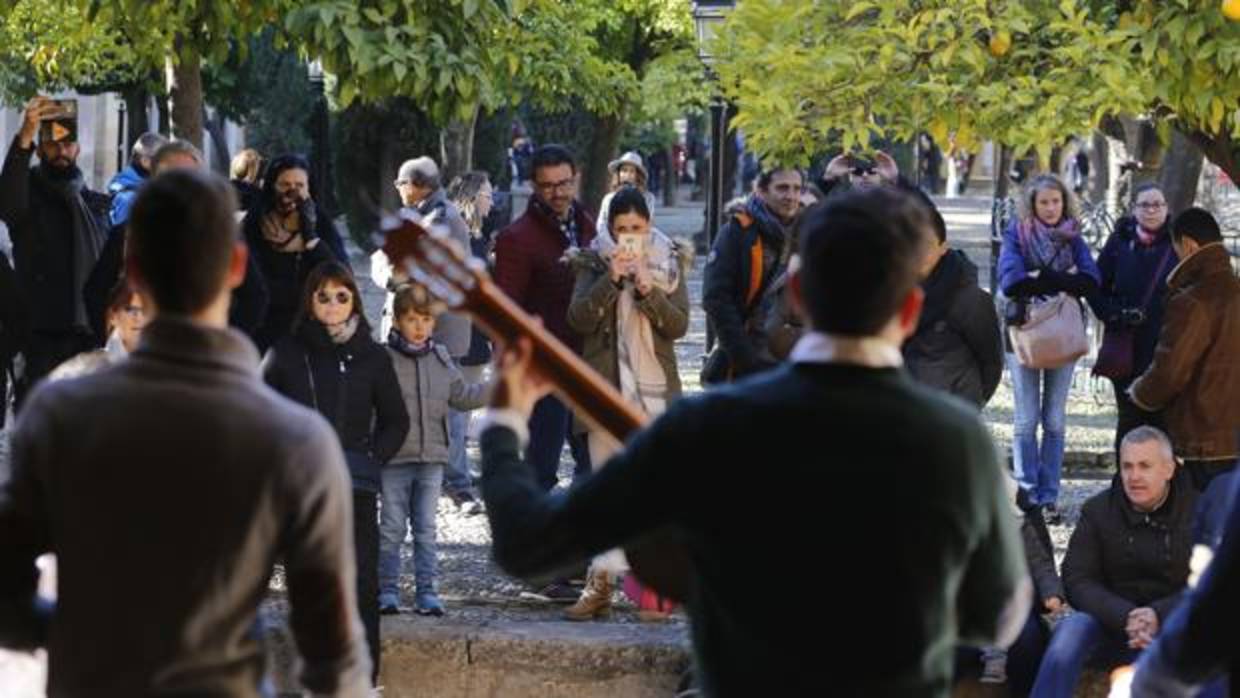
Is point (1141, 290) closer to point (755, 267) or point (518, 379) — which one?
A: point (755, 267)

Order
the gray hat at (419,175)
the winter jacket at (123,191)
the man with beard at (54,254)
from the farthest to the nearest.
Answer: the gray hat at (419,175) → the man with beard at (54,254) → the winter jacket at (123,191)

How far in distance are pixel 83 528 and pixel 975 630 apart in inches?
54.3

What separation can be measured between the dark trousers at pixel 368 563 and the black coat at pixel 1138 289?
450 centimetres

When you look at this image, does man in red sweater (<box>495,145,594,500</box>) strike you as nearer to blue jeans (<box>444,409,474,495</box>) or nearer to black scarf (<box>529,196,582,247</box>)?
black scarf (<box>529,196,582,247</box>)

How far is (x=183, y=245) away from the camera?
171 inches

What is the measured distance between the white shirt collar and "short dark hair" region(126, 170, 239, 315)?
3.03 ft

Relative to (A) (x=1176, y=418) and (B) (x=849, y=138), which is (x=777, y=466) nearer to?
(B) (x=849, y=138)

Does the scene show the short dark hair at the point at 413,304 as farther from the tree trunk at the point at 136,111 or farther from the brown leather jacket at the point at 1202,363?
the tree trunk at the point at 136,111

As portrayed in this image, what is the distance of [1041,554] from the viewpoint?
9.65m

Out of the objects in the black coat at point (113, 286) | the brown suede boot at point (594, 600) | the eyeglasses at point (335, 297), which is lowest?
the brown suede boot at point (594, 600)

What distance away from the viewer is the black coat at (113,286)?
10.7 metres

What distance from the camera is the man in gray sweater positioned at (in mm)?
4230

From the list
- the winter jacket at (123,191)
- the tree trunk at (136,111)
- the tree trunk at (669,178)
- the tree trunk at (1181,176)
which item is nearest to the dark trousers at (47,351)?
the winter jacket at (123,191)

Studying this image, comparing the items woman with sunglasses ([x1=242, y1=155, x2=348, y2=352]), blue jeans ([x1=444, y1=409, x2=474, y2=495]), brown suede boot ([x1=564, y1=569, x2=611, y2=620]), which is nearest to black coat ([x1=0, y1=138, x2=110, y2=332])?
woman with sunglasses ([x1=242, y1=155, x2=348, y2=352])
